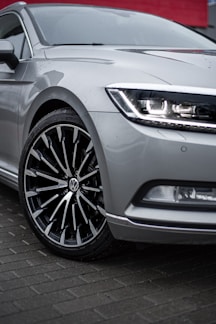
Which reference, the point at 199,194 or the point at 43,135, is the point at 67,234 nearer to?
the point at 43,135

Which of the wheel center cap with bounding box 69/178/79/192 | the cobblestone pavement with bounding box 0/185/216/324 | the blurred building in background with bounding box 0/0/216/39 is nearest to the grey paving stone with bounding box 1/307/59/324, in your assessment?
the cobblestone pavement with bounding box 0/185/216/324

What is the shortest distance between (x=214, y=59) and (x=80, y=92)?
807mm

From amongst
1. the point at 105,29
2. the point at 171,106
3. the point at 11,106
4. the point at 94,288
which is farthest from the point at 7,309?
the point at 105,29

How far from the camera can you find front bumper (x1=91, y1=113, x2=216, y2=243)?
7.79 feet

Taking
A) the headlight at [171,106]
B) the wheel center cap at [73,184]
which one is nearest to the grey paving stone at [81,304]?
the wheel center cap at [73,184]

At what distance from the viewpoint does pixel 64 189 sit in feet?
9.90

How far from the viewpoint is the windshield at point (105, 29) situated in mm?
3828

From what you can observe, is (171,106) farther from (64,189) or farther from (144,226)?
(64,189)

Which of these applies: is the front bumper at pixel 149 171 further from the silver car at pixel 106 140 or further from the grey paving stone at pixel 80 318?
the grey paving stone at pixel 80 318

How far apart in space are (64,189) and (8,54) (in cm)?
114

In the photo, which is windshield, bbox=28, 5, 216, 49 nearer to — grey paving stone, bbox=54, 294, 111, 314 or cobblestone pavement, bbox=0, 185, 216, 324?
cobblestone pavement, bbox=0, 185, 216, 324

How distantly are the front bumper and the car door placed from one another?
1072 mm

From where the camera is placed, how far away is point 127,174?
2.49 meters

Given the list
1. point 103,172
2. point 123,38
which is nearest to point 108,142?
point 103,172
